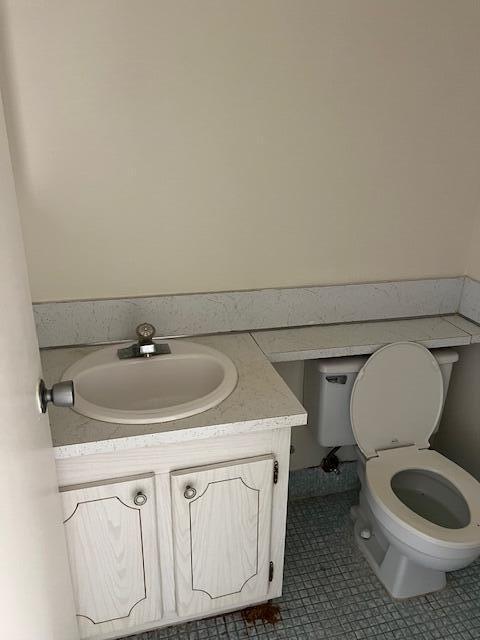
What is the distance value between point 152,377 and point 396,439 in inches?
35.0

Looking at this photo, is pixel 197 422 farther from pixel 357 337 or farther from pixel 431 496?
pixel 431 496

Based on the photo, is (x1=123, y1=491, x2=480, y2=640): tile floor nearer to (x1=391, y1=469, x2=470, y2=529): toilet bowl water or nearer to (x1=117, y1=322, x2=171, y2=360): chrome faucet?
(x1=391, y1=469, x2=470, y2=529): toilet bowl water

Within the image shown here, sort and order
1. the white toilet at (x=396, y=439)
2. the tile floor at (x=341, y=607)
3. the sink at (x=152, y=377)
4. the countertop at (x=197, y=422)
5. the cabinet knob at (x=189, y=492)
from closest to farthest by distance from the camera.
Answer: the countertop at (x=197, y=422) → the cabinet knob at (x=189, y=492) → the sink at (x=152, y=377) → the tile floor at (x=341, y=607) → the white toilet at (x=396, y=439)

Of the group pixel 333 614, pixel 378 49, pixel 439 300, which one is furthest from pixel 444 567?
pixel 378 49

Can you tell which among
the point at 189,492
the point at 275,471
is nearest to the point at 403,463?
the point at 275,471

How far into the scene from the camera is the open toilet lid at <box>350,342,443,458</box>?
1.72 m

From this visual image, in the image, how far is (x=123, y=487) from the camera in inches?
49.8

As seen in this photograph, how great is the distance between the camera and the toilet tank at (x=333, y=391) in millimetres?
1729

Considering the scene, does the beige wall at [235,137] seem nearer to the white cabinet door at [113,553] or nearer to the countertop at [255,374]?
the countertop at [255,374]

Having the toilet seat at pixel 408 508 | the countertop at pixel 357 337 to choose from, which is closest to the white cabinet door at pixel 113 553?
the countertop at pixel 357 337

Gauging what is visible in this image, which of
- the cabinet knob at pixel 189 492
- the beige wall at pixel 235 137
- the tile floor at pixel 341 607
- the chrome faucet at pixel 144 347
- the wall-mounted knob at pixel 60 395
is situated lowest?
the tile floor at pixel 341 607

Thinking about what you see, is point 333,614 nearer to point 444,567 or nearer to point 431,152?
point 444,567

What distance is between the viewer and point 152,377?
156 cm

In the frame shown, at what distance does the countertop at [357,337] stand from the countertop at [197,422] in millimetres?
185
